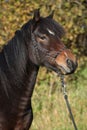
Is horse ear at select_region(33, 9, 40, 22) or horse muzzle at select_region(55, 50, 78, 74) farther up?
horse ear at select_region(33, 9, 40, 22)

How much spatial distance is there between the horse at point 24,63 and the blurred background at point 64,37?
104 inches

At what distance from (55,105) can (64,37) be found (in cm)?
214

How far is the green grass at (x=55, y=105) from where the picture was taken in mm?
7449

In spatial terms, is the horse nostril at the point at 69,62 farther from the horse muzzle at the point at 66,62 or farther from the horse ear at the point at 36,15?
the horse ear at the point at 36,15

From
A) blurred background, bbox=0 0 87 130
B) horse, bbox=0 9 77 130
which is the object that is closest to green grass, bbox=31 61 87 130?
blurred background, bbox=0 0 87 130

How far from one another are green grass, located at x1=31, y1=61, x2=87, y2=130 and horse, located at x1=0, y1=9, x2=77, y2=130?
219 cm

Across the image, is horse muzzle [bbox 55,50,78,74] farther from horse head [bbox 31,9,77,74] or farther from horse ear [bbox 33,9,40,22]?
horse ear [bbox 33,9,40,22]

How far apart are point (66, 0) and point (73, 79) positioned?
73.9 inches

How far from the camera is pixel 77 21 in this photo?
10.8m

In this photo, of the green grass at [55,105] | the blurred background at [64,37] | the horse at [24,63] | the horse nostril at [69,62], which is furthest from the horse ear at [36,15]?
the blurred background at [64,37]

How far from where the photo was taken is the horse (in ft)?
16.8

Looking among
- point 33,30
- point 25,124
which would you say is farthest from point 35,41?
point 25,124

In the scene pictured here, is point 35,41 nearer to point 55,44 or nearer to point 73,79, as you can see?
point 55,44

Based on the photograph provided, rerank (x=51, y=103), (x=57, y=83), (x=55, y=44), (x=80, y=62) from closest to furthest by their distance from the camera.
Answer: (x=55, y=44) → (x=51, y=103) → (x=57, y=83) → (x=80, y=62)
